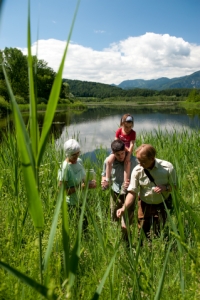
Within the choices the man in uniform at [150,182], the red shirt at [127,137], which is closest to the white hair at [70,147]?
the man in uniform at [150,182]

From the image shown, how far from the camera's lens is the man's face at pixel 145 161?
2367 millimetres

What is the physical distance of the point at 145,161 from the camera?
2393mm

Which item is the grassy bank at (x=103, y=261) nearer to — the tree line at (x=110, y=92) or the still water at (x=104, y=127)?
the still water at (x=104, y=127)

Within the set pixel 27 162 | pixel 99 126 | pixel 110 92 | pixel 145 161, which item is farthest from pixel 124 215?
pixel 110 92

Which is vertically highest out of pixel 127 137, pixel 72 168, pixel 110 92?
pixel 110 92

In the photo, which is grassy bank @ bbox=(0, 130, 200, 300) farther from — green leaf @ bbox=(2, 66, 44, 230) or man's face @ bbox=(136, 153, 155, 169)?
man's face @ bbox=(136, 153, 155, 169)

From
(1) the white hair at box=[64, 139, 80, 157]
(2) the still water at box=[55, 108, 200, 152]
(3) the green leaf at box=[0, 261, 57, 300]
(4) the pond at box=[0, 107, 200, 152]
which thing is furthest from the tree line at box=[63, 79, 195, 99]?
(3) the green leaf at box=[0, 261, 57, 300]

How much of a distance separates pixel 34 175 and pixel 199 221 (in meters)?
0.61

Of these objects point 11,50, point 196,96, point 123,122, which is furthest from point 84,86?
point 123,122

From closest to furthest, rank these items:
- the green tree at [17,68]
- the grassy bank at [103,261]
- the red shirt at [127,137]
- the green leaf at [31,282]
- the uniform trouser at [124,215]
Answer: the green leaf at [31,282]
the grassy bank at [103,261]
the uniform trouser at [124,215]
the red shirt at [127,137]
the green tree at [17,68]

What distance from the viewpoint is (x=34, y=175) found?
561 millimetres

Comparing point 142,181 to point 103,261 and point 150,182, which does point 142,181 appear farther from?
point 103,261

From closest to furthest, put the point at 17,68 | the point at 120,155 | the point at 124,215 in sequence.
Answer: the point at 124,215 → the point at 120,155 → the point at 17,68

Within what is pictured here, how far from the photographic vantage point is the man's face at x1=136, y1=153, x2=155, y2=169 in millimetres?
2367
